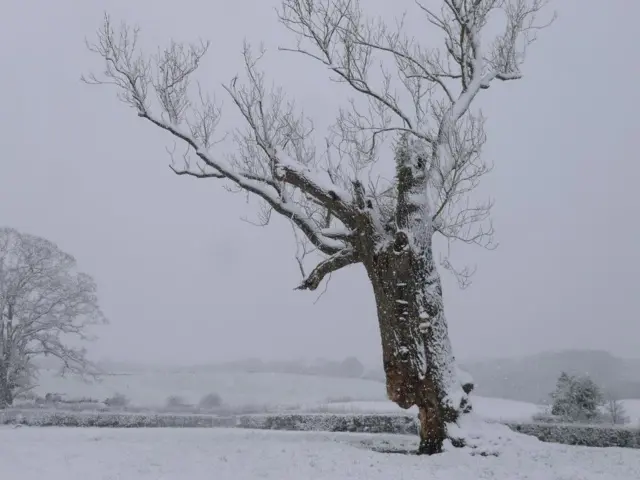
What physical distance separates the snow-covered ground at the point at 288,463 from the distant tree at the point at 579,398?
988 cm

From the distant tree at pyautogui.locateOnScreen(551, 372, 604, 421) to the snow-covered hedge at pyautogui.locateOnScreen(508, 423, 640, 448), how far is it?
2879mm

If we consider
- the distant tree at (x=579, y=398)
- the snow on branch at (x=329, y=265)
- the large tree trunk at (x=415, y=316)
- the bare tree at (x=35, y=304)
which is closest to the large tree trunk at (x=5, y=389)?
the bare tree at (x=35, y=304)

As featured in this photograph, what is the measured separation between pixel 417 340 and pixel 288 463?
2820 millimetres

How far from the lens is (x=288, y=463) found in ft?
23.0

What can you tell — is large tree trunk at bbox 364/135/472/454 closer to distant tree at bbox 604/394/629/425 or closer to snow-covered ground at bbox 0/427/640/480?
snow-covered ground at bbox 0/427/640/480

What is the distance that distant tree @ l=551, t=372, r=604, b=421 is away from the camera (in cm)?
1784

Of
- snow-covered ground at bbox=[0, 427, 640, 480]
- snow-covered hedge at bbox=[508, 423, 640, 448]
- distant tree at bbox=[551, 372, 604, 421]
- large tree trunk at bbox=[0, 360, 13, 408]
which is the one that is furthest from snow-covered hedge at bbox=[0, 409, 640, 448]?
snow-covered ground at bbox=[0, 427, 640, 480]

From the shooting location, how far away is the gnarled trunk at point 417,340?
8.43 meters

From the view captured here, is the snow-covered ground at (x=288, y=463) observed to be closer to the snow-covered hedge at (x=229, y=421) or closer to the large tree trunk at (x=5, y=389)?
the snow-covered hedge at (x=229, y=421)

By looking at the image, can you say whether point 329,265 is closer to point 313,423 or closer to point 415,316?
point 415,316

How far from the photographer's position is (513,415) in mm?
19531

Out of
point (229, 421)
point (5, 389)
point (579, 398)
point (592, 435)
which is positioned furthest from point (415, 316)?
point (5, 389)

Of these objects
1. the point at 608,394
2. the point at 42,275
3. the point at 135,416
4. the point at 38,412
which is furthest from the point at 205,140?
the point at 42,275

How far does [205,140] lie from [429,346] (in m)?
6.36
